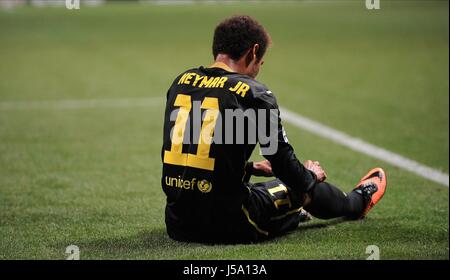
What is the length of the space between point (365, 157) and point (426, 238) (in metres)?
3.03

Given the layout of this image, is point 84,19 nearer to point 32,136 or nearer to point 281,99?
point 281,99

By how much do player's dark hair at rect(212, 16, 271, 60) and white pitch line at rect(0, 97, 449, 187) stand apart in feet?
9.41

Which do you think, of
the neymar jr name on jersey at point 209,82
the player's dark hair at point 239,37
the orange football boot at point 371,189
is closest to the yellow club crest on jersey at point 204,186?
the neymar jr name on jersey at point 209,82

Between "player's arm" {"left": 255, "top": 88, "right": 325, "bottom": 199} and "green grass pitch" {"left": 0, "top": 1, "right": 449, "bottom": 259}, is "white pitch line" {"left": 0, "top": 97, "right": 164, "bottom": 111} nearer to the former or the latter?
"green grass pitch" {"left": 0, "top": 1, "right": 449, "bottom": 259}

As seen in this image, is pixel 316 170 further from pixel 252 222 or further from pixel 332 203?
pixel 252 222

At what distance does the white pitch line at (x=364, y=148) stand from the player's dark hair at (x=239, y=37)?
9.41 ft

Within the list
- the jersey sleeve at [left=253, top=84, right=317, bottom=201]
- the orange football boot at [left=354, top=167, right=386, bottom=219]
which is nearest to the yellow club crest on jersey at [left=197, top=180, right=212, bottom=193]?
the jersey sleeve at [left=253, top=84, right=317, bottom=201]

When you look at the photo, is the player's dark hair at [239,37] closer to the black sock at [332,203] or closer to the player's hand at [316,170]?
the player's hand at [316,170]

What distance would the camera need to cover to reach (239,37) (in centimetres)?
533

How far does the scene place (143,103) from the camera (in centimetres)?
1280

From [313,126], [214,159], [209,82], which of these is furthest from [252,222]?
[313,126]

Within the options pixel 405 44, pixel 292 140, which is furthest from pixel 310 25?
pixel 292 140

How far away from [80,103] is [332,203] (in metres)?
7.55

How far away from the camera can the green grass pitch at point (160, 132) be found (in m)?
A: 5.65
